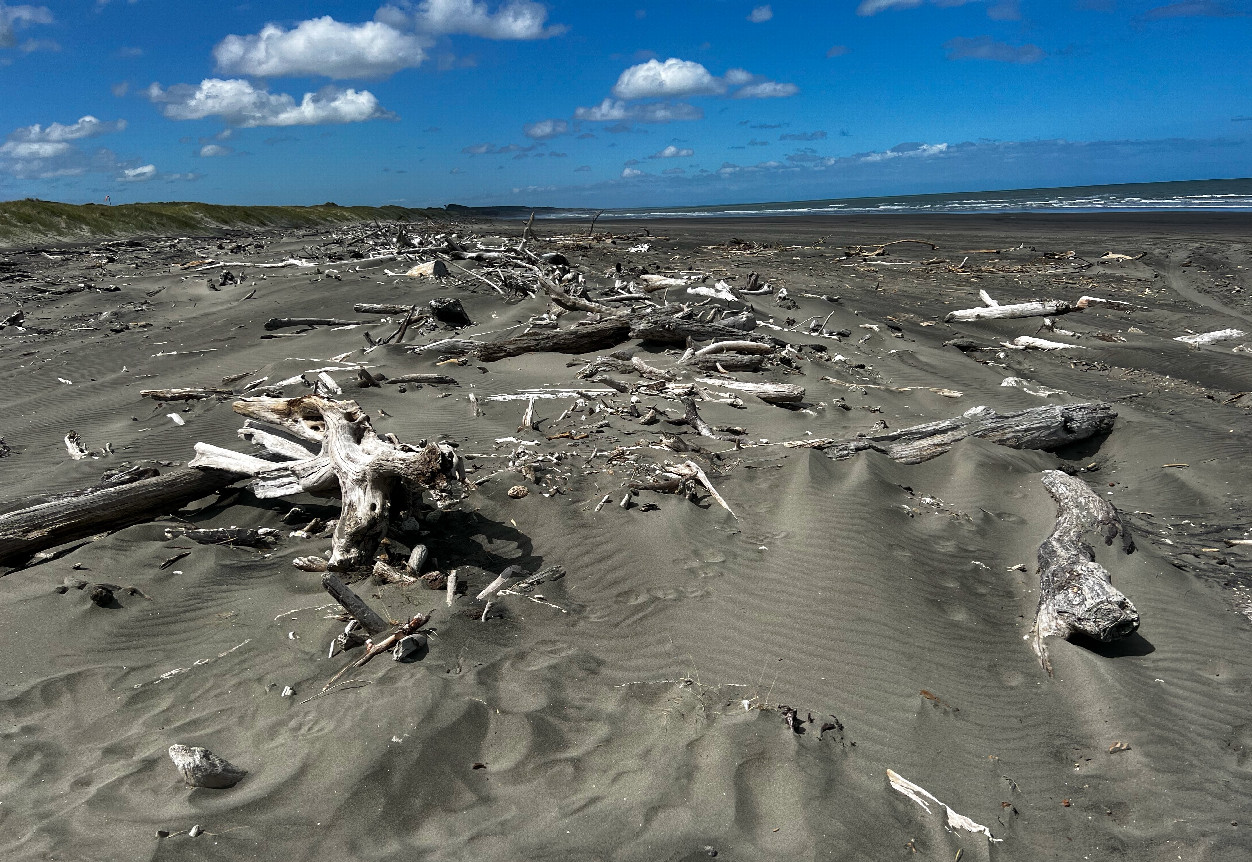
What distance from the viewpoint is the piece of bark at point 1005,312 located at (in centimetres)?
1366

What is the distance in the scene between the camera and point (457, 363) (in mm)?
9477

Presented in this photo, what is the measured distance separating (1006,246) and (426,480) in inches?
Answer: 1039

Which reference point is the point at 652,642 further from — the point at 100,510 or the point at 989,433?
the point at 989,433

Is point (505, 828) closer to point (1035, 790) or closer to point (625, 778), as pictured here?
point (625, 778)

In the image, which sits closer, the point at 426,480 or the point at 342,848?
the point at 342,848

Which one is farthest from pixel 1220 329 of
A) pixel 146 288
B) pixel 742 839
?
pixel 146 288

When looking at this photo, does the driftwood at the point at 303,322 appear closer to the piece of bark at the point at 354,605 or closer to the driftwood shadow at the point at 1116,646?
the piece of bark at the point at 354,605

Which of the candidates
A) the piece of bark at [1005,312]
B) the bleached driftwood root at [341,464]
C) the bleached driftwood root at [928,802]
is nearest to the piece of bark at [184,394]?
the bleached driftwood root at [341,464]

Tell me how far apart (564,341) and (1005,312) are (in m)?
9.13

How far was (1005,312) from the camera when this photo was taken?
44.9 feet

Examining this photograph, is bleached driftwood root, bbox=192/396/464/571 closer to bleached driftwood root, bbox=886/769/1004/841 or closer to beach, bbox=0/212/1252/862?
beach, bbox=0/212/1252/862

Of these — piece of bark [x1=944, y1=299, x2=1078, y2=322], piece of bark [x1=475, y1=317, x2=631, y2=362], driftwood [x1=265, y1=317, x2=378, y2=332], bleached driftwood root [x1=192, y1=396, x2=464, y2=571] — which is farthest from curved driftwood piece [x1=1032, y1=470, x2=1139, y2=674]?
driftwood [x1=265, y1=317, x2=378, y2=332]

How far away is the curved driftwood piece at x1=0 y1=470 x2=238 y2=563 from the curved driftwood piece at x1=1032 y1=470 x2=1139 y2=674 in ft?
18.8

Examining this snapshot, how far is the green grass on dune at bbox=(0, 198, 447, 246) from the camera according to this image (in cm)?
A: 2730
